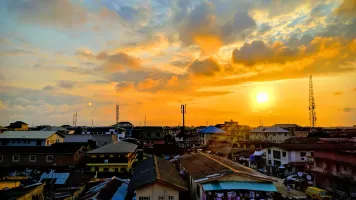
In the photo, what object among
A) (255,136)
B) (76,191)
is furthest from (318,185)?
(255,136)

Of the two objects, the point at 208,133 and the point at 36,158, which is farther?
the point at 208,133

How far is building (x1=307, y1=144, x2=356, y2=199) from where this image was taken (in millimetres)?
27359

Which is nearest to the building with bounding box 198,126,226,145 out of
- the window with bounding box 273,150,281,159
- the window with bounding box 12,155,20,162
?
the window with bounding box 273,150,281,159

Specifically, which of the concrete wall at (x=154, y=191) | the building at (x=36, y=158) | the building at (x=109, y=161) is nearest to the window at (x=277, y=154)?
the building at (x=109, y=161)

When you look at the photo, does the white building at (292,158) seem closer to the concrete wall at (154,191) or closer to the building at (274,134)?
the concrete wall at (154,191)

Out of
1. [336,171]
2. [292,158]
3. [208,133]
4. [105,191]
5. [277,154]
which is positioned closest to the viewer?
[105,191]

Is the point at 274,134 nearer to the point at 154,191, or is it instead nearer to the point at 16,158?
the point at 16,158

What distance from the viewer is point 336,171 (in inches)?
1177

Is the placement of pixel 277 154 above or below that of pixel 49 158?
below

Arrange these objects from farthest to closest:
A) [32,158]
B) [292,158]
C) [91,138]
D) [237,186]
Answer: [91,138] → [292,158] → [32,158] → [237,186]

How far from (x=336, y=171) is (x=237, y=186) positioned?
56.8 feet

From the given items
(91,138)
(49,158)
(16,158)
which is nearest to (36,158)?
(49,158)

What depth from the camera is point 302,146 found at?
44.0 metres

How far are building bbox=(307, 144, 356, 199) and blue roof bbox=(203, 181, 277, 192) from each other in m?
12.8
